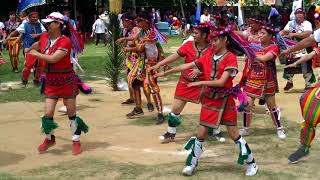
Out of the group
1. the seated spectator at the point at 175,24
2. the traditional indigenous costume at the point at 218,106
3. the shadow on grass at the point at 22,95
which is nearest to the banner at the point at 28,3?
the shadow on grass at the point at 22,95

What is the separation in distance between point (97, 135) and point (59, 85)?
4.76 feet

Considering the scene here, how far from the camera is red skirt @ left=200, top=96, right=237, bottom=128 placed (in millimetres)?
5676

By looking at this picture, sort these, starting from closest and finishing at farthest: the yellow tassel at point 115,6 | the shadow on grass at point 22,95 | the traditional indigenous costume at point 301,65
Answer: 1. the shadow on grass at point 22,95
2. the traditional indigenous costume at point 301,65
3. the yellow tassel at point 115,6

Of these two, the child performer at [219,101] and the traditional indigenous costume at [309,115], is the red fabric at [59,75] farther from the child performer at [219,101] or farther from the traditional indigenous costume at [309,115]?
the traditional indigenous costume at [309,115]

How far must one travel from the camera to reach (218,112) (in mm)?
5684

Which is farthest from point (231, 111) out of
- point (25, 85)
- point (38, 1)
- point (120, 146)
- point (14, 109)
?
point (38, 1)

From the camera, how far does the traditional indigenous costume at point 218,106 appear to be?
5.65 meters

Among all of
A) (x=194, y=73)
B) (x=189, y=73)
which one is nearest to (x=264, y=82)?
(x=189, y=73)

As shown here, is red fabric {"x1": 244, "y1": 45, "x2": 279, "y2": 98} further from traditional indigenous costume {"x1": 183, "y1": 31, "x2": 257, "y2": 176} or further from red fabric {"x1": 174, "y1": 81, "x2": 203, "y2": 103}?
traditional indigenous costume {"x1": 183, "y1": 31, "x2": 257, "y2": 176}

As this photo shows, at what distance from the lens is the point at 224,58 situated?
5.62 m

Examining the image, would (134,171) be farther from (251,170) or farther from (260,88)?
(260,88)

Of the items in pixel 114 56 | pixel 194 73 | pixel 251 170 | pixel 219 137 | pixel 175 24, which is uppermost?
pixel 194 73

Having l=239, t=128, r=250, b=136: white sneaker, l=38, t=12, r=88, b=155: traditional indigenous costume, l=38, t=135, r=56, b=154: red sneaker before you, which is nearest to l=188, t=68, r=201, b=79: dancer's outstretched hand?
l=239, t=128, r=250, b=136: white sneaker

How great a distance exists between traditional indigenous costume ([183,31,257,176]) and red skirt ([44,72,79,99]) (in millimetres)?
1855
